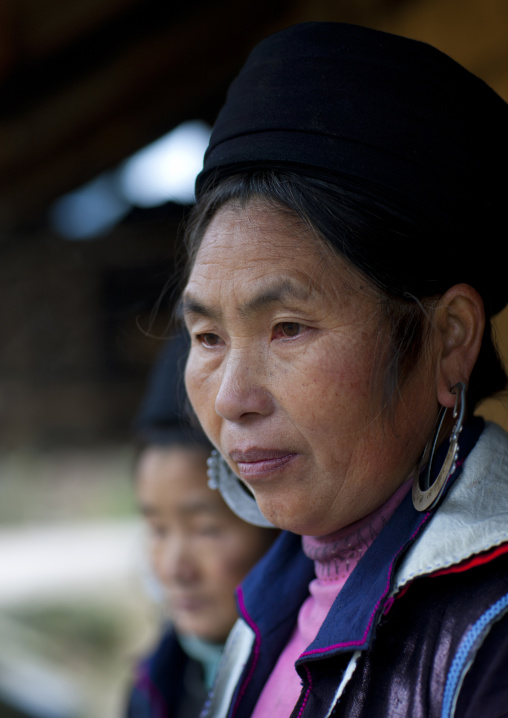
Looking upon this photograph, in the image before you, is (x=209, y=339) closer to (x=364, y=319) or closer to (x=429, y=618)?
(x=364, y=319)

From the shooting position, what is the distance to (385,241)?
1.09 metres

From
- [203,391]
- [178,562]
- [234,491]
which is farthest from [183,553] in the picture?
[203,391]

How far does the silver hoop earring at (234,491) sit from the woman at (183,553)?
0.48 meters

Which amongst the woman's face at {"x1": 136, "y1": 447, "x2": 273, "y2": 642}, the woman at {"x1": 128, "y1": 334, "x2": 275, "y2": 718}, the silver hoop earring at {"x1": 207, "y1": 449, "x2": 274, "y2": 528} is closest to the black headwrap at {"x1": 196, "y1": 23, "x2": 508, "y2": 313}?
the silver hoop earring at {"x1": 207, "y1": 449, "x2": 274, "y2": 528}

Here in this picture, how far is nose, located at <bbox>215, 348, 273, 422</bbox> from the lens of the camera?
1.12 metres

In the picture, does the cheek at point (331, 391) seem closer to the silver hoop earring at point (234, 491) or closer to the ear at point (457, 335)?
the ear at point (457, 335)

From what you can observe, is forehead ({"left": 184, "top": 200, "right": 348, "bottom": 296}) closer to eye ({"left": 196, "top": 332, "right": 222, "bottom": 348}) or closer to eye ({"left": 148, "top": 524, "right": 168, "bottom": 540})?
eye ({"left": 196, "top": 332, "right": 222, "bottom": 348})

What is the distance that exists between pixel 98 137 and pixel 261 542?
3077mm

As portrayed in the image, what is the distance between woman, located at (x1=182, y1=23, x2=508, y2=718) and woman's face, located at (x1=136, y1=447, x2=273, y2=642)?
0.95 metres

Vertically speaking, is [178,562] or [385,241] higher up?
[385,241]

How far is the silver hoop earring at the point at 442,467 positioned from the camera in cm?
108

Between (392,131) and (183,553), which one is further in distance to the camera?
(183,553)

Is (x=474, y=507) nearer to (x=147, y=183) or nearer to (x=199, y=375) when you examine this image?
(x=199, y=375)

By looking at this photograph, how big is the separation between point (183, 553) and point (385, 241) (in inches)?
56.9
